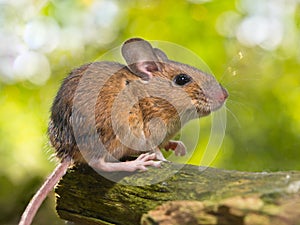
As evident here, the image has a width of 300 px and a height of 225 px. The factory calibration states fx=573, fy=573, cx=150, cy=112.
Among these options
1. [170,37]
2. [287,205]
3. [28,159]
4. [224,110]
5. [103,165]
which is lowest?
[28,159]

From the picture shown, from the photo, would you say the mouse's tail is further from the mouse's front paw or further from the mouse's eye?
the mouse's eye

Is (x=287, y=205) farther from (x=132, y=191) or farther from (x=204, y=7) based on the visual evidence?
(x=204, y=7)

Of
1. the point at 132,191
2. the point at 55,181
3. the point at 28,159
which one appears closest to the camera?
the point at 132,191

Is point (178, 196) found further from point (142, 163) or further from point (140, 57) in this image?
point (140, 57)

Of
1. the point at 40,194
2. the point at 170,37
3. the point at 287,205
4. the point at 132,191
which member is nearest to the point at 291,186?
the point at 287,205

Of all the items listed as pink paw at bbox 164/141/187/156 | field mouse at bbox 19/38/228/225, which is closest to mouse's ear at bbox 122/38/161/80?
field mouse at bbox 19/38/228/225

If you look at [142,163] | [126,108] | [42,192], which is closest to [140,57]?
[126,108]

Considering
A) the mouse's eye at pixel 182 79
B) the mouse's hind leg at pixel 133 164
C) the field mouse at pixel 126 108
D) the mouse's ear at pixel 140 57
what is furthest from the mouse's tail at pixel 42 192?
the mouse's eye at pixel 182 79

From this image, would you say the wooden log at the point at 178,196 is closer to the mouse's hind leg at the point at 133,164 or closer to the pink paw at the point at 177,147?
the mouse's hind leg at the point at 133,164
